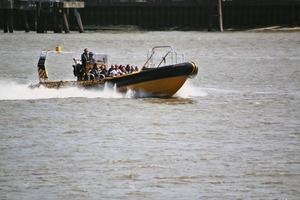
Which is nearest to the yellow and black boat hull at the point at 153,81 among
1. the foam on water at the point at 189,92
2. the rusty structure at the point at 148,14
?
the foam on water at the point at 189,92

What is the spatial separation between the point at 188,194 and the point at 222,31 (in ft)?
245

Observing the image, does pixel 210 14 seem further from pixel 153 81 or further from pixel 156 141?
pixel 156 141

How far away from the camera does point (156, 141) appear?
85.8ft

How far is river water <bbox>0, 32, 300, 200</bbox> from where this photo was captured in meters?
20.6

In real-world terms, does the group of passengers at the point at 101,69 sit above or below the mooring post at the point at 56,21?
above

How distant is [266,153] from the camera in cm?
2417

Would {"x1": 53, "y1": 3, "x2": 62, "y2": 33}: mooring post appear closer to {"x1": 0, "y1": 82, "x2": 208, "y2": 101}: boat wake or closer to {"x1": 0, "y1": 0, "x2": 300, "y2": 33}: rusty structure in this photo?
{"x1": 0, "y1": 0, "x2": 300, "y2": 33}: rusty structure

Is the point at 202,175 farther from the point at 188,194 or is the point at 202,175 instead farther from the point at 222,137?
the point at 222,137

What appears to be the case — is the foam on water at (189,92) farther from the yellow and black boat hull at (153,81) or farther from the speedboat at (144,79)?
the yellow and black boat hull at (153,81)

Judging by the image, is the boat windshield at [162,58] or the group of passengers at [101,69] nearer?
the group of passengers at [101,69]

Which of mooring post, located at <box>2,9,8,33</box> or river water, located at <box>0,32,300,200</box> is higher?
river water, located at <box>0,32,300,200</box>

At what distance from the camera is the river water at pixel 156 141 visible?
2064 cm

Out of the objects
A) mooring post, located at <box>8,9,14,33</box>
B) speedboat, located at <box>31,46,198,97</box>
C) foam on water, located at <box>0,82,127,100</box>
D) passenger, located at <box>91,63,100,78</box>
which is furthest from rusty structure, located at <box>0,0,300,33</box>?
passenger, located at <box>91,63,100,78</box>

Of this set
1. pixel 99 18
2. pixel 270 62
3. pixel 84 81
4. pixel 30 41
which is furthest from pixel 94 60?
pixel 99 18
